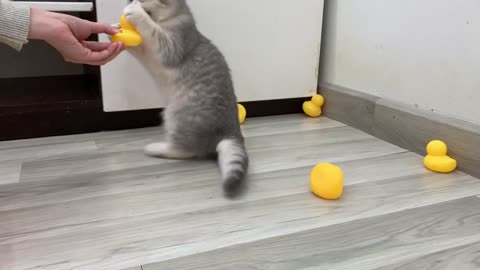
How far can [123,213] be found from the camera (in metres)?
0.96

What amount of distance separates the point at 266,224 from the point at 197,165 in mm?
414

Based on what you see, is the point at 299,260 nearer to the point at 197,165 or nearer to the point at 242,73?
the point at 197,165

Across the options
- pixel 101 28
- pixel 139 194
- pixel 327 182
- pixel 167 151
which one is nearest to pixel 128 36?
pixel 101 28

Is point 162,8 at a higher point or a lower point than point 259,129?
higher

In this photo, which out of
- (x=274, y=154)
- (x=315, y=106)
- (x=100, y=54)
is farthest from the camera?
(x=315, y=106)

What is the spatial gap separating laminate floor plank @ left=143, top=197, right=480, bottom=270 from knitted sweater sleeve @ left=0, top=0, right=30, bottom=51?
0.56m

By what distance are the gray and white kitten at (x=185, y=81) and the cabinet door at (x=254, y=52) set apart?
144 mm

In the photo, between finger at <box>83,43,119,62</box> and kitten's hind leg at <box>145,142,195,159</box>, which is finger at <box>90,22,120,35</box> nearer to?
finger at <box>83,43,119,62</box>

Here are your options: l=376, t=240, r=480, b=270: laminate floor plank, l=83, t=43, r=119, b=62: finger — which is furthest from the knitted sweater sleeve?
l=376, t=240, r=480, b=270: laminate floor plank

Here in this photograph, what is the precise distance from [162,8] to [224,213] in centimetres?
71

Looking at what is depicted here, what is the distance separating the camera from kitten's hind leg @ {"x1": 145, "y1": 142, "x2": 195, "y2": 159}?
1306mm

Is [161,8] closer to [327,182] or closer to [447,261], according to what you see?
[327,182]

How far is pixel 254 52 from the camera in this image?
172 centimetres

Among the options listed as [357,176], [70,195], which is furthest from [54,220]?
[357,176]
